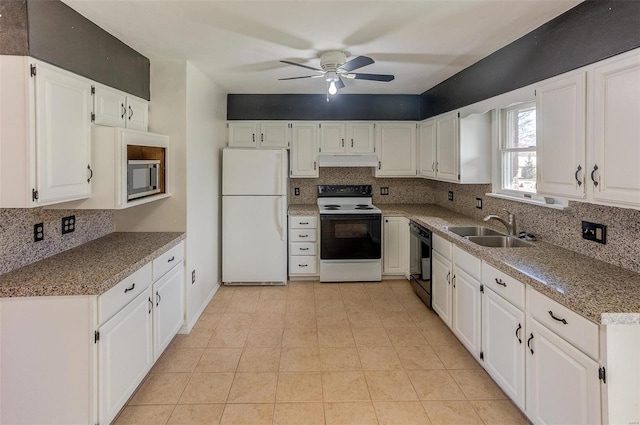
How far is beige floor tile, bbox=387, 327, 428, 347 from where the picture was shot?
3088mm

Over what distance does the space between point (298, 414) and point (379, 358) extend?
0.89 m

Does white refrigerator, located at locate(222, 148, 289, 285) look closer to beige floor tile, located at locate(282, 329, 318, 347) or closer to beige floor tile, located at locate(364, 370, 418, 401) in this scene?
beige floor tile, located at locate(282, 329, 318, 347)

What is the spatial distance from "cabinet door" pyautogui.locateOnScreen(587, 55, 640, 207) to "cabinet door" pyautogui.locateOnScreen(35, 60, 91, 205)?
9.39 feet

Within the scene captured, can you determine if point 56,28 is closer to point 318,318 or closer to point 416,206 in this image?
point 318,318

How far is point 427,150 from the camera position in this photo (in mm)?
4590

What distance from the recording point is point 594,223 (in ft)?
7.36

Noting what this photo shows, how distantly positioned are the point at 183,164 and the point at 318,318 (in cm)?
193

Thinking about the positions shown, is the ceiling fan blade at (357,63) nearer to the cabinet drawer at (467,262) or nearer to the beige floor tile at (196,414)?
the cabinet drawer at (467,262)

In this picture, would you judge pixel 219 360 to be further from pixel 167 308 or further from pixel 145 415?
pixel 145 415

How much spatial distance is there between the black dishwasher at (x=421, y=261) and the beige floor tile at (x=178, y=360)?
225 cm

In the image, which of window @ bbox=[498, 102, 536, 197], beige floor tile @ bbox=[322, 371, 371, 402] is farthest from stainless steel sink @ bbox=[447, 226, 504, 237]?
beige floor tile @ bbox=[322, 371, 371, 402]

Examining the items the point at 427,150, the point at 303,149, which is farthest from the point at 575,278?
the point at 303,149

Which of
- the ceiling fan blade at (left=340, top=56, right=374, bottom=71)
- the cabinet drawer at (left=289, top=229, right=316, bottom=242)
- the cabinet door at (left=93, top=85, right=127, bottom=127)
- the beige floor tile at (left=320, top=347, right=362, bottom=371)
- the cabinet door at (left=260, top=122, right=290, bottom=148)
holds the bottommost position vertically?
the beige floor tile at (left=320, top=347, right=362, bottom=371)

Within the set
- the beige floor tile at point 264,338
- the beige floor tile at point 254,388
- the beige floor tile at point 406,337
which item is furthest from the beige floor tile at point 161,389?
the beige floor tile at point 406,337
